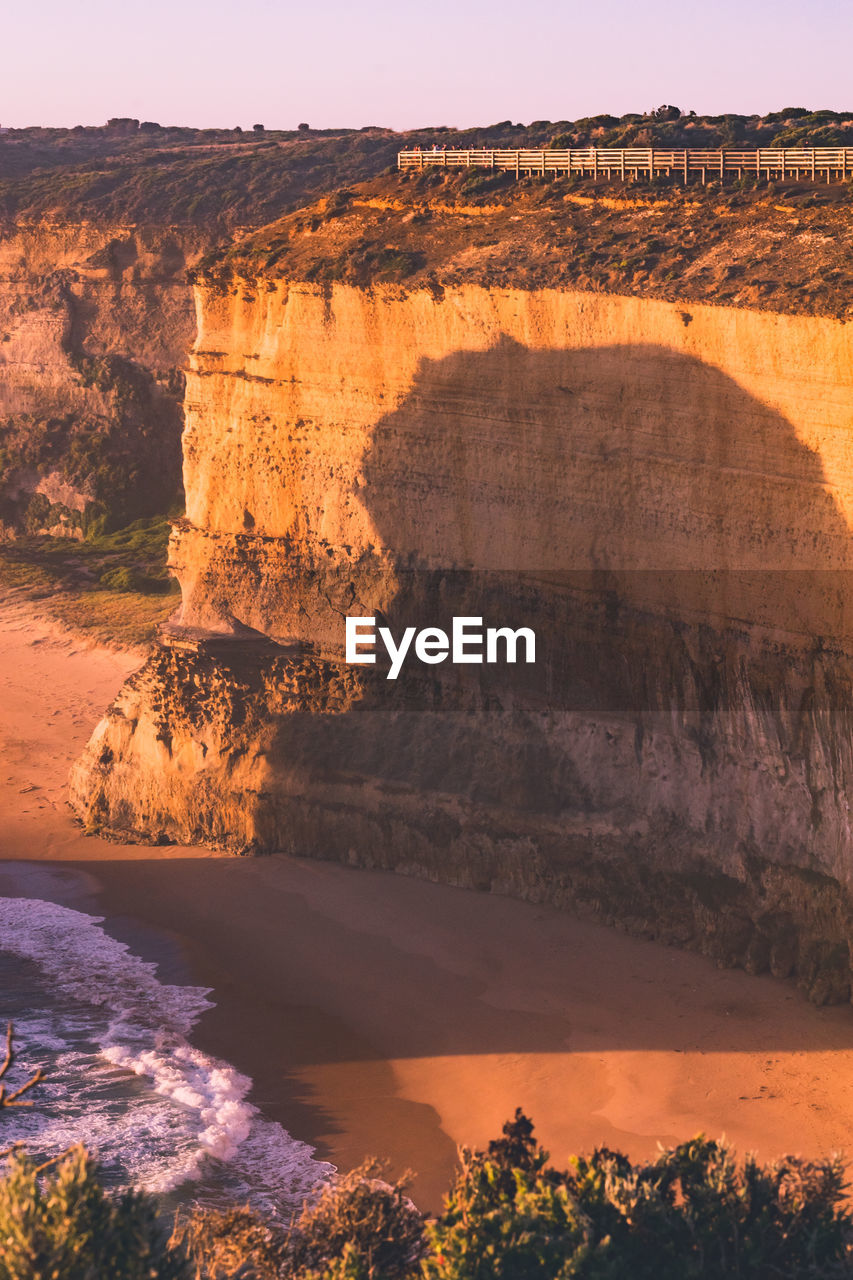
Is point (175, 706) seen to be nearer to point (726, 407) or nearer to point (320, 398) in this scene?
point (320, 398)

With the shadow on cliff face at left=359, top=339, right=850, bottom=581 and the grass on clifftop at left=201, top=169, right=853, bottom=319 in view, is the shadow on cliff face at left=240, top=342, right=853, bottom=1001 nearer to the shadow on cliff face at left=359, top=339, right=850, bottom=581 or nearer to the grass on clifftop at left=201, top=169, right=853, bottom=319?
the shadow on cliff face at left=359, top=339, right=850, bottom=581

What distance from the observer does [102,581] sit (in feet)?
Result: 146

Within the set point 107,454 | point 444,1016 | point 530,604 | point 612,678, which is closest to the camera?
point 444,1016

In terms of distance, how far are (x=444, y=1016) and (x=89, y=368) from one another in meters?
37.1

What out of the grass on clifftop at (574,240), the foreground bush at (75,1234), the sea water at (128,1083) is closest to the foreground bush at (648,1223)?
the foreground bush at (75,1234)

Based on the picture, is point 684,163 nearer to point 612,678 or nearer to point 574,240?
point 574,240

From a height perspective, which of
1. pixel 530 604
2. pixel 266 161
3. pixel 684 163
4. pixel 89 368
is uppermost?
pixel 266 161

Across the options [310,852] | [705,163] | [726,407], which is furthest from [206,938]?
[705,163]

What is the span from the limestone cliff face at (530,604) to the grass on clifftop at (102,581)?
1372 centimetres

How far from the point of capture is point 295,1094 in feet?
60.1

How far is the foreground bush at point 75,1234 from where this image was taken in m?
11.0

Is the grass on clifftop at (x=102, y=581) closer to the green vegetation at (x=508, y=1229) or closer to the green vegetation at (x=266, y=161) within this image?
the green vegetation at (x=266, y=161)

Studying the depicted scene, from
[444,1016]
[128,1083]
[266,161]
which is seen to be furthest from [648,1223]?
[266,161]

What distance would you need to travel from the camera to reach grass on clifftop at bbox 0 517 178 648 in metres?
40.7
